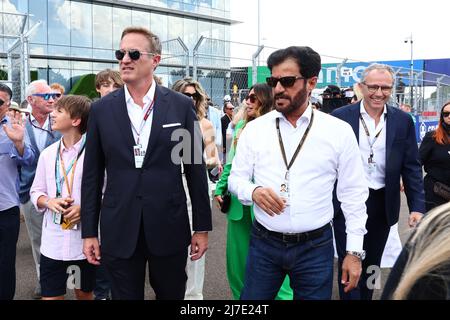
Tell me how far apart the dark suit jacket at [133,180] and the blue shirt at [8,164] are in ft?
3.60

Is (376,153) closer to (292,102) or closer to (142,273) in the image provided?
(292,102)

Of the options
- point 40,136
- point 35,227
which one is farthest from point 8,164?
point 35,227

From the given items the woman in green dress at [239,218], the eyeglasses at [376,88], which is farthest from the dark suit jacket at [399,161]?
the woman in green dress at [239,218]

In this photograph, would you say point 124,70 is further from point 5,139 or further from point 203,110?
point 203,110

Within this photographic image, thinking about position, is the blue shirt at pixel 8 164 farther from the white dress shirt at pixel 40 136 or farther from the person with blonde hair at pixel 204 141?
the person with blonde hair at pixel 204 141

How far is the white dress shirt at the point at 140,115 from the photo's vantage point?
2.71 metres

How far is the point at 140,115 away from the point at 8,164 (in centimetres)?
148

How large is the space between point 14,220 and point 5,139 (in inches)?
24.4

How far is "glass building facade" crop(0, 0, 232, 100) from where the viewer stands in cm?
2319

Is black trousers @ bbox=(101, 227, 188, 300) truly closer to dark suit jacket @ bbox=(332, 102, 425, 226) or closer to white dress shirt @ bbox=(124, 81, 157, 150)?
white dress shirt @ bbox=(124, 81, 157, 150)

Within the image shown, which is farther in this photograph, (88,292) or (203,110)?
(203,110)

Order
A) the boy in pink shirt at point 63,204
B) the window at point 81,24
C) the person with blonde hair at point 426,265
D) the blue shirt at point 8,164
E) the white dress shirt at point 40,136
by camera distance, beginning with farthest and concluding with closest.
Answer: the window at point 81,24 → the white dress shirt at point 40,136 → the blue shirt at point 8,164 → the boy in pink shirt at point 63,204 → the person with blonde hair at point 426,265
